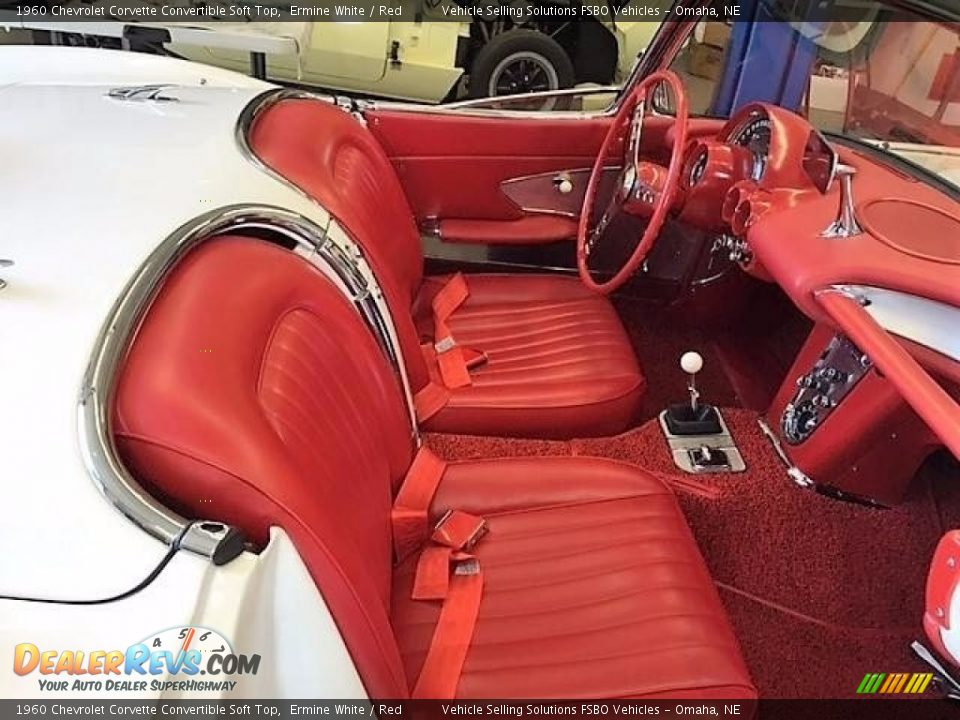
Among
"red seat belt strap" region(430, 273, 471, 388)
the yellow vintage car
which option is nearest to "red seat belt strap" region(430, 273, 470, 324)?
"red seat belt strap" region(430, 273, 471, 388)

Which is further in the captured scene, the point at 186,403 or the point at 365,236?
the point at 365,236

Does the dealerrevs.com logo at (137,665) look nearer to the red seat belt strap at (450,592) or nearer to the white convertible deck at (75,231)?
the white convertible deck at (75,231)

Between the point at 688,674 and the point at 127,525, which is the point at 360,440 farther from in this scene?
the point at 688,674

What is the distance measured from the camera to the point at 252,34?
322 cm

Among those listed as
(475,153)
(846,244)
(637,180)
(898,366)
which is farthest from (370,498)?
(475,153)

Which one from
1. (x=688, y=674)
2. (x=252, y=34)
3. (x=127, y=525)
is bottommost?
(x=688, y=674)

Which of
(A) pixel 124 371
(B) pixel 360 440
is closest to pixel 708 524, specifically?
(B) pixel 360 440

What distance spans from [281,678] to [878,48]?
1.69 m

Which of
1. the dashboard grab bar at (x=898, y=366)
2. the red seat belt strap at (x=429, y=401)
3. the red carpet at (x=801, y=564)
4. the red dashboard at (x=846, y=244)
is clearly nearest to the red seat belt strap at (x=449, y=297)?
the red seat belt strap at (x=429, y=401)

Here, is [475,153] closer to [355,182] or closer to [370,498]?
[355,182]

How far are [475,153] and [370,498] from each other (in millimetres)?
1177

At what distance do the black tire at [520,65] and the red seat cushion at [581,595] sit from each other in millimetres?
2611

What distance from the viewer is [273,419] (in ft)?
3.70

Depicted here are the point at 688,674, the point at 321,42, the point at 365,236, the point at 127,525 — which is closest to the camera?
the point at 127,525
